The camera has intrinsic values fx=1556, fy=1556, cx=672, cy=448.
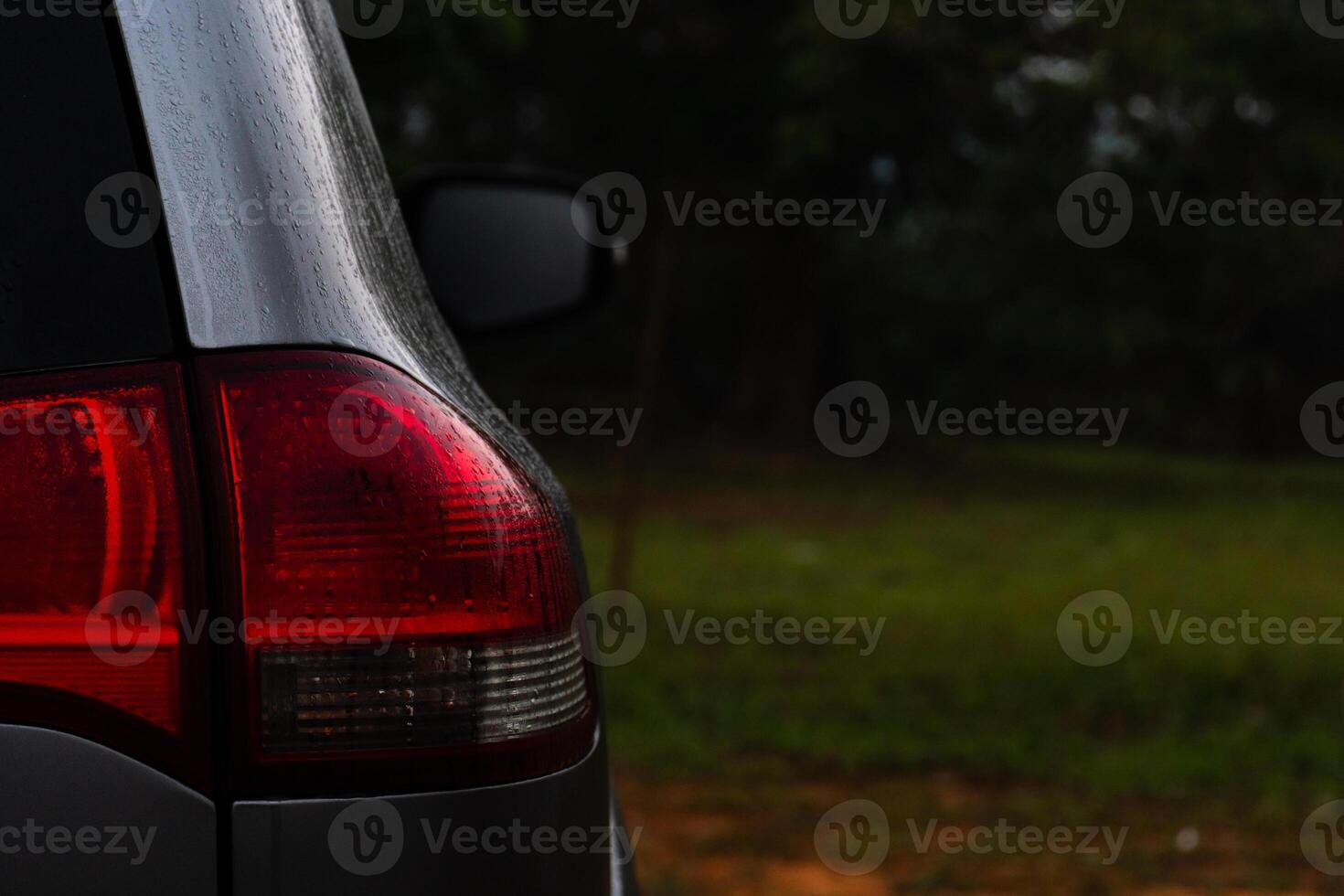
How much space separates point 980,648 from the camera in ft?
26.3

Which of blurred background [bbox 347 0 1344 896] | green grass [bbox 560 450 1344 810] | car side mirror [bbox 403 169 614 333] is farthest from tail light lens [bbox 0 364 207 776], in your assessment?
green grass [bbox 560 450 1344 810]

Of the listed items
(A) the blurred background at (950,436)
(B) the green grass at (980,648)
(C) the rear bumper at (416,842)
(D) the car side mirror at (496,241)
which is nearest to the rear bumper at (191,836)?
(C) the rear bumper at (416,842)

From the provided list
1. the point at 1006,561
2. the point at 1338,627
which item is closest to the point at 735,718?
the point at 1338,627

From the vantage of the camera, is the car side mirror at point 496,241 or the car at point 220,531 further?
the car side mirror at point 496,241

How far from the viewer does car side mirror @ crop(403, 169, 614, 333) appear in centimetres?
239

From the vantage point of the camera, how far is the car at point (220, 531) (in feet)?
3.61

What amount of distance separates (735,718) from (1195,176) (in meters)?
4.70

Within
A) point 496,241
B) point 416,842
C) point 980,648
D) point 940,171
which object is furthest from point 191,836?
point 940,171

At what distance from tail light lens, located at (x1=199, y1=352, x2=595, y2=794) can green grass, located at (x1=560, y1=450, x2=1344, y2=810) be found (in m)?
4.50

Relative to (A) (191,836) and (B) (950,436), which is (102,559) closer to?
(A) (191,836)

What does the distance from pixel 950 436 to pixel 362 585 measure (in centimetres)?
2645

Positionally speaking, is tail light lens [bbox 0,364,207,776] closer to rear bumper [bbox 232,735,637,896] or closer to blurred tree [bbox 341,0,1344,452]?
rear bumper [bbox 232,735,637,896]

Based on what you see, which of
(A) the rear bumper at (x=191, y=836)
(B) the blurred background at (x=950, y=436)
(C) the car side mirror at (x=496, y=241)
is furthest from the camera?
(B) the blurred background at (x=950, y=436)

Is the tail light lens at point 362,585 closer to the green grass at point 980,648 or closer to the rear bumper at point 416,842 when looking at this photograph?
the rear bumper at point 416,842
